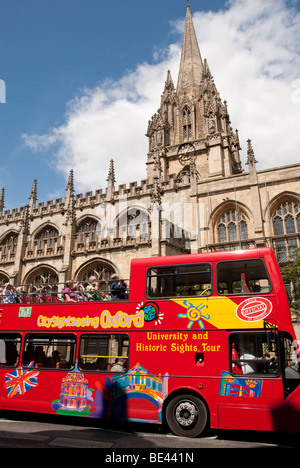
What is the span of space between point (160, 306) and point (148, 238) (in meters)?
14.8

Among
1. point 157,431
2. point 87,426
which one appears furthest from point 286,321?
point 87,426

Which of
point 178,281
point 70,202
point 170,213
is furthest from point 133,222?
point 178,281

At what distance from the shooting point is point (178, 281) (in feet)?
23.6

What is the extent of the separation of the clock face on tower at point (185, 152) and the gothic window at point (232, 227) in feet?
41.0

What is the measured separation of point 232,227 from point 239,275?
51.1 ft

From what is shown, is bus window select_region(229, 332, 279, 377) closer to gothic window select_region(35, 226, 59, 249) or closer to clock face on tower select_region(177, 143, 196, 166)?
gothic window select_region(35, 226, 59, 249)

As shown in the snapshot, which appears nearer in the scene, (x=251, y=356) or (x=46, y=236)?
(x=251, y=356)

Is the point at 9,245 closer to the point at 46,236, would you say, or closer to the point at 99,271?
the point at 46,236

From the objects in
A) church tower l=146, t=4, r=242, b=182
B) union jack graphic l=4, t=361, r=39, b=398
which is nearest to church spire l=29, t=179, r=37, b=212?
church tower l=146, t=4, r=242, b=182

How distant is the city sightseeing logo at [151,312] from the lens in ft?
22.7

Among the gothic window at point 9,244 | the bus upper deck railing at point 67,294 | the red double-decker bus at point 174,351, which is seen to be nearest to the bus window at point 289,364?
the red double-decker bus at point 174,351

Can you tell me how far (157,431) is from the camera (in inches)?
272

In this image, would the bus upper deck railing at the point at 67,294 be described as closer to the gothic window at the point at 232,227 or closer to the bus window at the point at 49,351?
the bus window at the point at 49,351

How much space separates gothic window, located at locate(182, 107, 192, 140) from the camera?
35.6m
